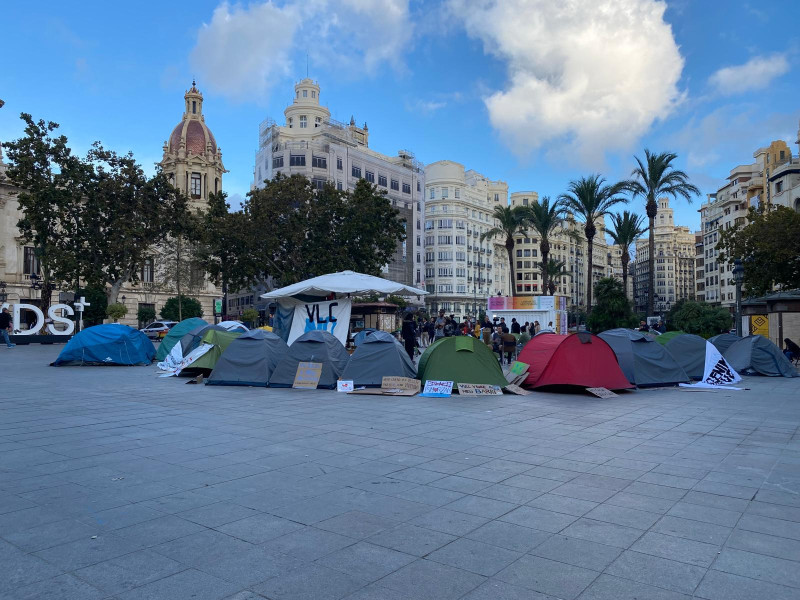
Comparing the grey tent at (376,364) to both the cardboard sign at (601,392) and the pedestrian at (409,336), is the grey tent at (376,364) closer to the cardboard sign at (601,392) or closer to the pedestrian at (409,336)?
the cardboard sign at (601,392)

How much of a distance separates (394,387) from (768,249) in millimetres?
23933

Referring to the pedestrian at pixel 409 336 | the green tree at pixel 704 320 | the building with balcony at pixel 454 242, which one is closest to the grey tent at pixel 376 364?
the pedestrian at pixel 409 336

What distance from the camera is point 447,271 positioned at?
318 feet

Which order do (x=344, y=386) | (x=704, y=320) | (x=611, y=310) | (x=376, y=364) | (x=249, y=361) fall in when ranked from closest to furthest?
(x=344, y=386)
(x=376, y=364)
(x=249, y=361)
(x=704, y=320)
(x=611, y=310)

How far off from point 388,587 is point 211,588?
1.09 metres

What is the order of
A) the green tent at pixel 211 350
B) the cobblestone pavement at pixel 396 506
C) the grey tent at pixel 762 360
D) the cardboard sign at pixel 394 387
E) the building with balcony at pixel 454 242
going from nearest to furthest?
1. the cobblestone pavement at pixel 396 506
2. the cardboard sign at pixel 394 387
3. the green tent at pixel 211 350
4. the grey tent at pixel 762 360
5. the building with balcony at pixel 454 242

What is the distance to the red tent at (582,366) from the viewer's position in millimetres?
13938

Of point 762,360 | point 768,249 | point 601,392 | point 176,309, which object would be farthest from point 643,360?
point 176,309

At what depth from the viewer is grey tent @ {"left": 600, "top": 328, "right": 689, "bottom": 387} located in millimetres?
15000

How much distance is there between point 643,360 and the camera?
15359mm

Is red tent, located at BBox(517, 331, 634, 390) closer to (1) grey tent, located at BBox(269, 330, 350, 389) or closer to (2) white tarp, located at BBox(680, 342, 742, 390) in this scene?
(2) white tarp, located at BBox(680, 342, 742, 390)

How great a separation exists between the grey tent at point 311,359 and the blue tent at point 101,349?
837 centimetres

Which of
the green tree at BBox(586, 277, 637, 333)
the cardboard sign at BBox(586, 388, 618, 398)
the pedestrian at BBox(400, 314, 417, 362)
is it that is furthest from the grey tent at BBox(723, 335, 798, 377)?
the green tree at BBox(586, 277, 637, 333)

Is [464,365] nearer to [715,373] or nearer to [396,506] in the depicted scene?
[715,373]
